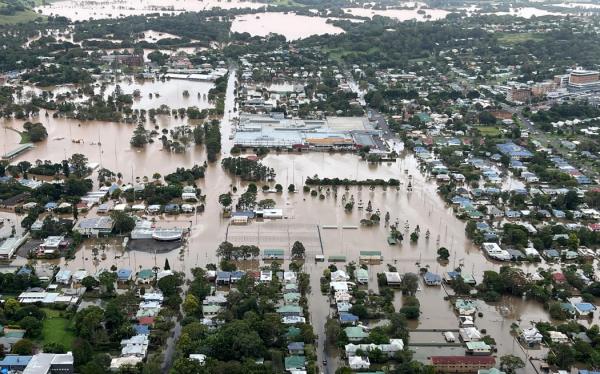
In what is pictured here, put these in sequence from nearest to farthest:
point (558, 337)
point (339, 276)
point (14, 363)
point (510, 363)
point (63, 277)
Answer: point (14, 363) < point (510, 363) < point (558, 337) < point (63, 277) < point (339, 276)

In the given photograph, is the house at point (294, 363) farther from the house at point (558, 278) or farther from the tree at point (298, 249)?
the house at point (558, 278)

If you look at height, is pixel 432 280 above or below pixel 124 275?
below

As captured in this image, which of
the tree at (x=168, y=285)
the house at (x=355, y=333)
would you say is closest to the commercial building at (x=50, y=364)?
the tree at (x=168, y=285)

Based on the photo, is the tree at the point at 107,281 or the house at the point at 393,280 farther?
the house at the point at 393,280

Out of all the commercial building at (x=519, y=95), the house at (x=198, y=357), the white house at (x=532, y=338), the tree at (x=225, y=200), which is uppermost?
the commercial building at (x=519, y=95)

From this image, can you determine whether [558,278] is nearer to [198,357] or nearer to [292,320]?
[292,320]

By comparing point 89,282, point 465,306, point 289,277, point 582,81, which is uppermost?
point 582,81

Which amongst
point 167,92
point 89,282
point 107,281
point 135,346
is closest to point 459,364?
point 135,346

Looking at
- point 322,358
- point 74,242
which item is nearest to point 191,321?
point 322,358
